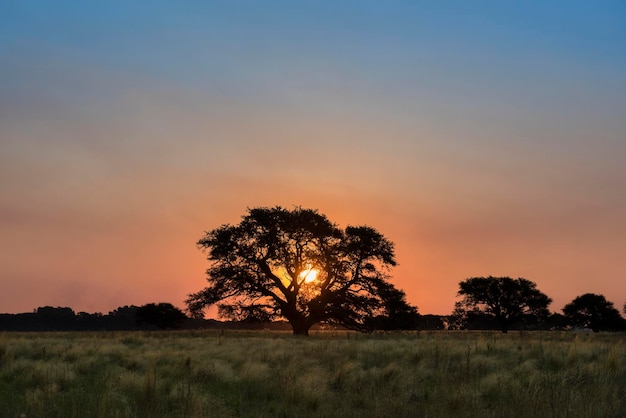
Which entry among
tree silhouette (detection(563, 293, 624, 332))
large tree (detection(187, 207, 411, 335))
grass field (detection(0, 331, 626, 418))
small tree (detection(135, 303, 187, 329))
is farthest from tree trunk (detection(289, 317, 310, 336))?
tree silhouette (detection(563, 293, 624, 332))

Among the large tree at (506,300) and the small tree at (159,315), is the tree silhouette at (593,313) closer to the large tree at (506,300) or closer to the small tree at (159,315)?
the large tree at (506,300)

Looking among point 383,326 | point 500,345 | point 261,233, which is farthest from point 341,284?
point 500,345

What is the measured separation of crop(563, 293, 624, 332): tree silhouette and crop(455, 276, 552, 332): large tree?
18.7m

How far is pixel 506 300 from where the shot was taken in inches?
3086

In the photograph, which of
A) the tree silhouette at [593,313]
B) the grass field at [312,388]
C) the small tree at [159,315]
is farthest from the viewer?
the tree silhouette at [593,313]

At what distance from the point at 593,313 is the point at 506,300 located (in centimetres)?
2514

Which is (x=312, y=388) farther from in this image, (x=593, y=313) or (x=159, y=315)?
(x=593, y=313)

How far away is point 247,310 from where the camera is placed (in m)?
47.4

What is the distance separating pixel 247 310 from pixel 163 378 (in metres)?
34.9

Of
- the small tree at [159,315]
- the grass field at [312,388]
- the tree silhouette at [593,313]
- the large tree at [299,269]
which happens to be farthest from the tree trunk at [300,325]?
the tree silhouette at [593,313]

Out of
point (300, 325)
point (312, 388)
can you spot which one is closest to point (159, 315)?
point (300, 325)

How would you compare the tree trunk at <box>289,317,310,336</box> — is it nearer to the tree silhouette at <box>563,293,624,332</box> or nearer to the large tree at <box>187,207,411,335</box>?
the large tree at <box>187,207,411,335</box>

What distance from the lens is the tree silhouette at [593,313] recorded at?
305ft

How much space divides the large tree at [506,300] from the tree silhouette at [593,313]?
1869cm
